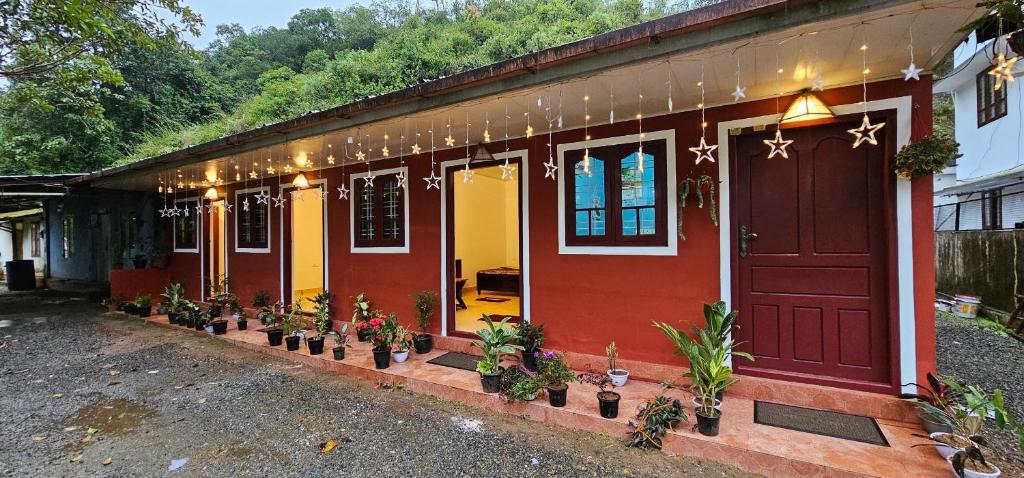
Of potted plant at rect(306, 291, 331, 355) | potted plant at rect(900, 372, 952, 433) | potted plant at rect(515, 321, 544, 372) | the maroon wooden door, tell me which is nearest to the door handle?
the maroon wooden door

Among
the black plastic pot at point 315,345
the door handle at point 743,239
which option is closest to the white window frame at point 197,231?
the black plastic pot at point 315,345

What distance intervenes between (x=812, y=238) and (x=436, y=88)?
309 cm

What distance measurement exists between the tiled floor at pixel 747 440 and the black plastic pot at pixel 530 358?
0.48 meters

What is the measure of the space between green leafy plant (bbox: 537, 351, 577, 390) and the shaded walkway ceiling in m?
2.08

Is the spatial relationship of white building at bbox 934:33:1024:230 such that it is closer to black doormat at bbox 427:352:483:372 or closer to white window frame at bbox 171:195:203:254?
black doormat at bbox 427:352:483:372

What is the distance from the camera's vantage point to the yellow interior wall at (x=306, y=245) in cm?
670

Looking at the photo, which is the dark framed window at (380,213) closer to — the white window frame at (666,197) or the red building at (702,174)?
the red building at (702,174)

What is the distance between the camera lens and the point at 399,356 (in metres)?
4.41

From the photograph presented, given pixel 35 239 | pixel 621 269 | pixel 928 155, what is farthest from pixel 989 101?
pixel 35 239

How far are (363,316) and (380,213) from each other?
4.46 ft

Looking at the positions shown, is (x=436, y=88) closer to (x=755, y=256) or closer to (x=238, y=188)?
(x=755, y=256)

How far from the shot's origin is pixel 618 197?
3.83 m

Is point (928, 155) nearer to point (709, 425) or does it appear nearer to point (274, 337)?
point (709, 425)

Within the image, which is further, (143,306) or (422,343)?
(143,306)
